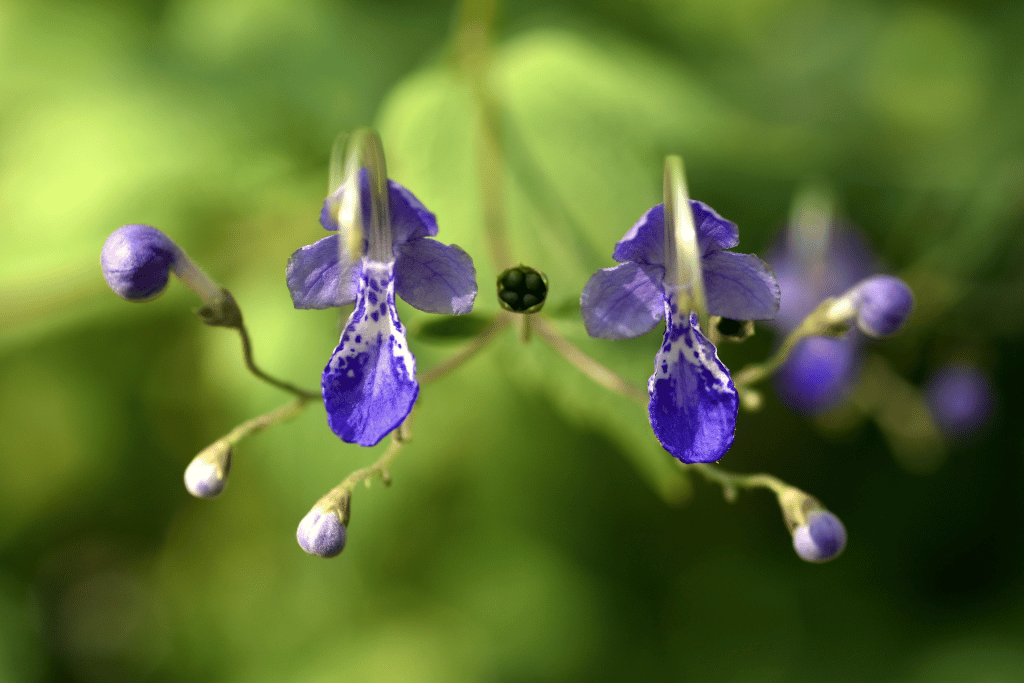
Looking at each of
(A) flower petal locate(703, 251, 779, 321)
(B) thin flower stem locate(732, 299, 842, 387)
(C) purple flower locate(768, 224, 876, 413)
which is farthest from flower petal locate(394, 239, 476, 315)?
(C) purple flower locate(768, 224, 876, 413)

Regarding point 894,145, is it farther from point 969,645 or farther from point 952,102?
point 969,645

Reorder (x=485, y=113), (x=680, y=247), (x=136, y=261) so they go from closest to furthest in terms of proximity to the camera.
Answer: (x=680, y=247) < (x=136, y=261) < (x=485, y=113)

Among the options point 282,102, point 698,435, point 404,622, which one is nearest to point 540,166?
point 282,102

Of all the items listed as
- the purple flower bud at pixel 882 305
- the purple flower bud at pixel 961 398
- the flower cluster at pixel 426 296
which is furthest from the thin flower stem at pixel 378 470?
the purple flower bud at pixel 961 398

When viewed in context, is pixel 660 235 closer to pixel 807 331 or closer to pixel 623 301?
pixel 623 301

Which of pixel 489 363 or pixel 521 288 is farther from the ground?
pixel 521 288

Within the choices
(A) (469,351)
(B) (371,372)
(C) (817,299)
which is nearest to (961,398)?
(C) (817,299)
